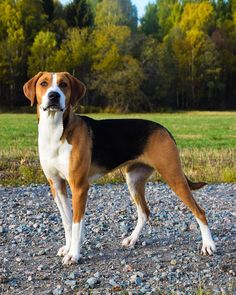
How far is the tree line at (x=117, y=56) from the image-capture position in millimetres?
58594

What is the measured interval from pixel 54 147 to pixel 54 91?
0.70 meters

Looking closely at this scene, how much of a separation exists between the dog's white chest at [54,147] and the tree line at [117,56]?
49991 millimetres

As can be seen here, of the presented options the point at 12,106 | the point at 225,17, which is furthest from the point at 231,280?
the point at 225,17

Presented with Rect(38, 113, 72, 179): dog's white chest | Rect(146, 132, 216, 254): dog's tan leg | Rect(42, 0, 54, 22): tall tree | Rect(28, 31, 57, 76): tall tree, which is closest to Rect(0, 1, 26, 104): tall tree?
Rect(28, 31, 57, 76): tall tree

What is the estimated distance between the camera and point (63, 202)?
6.50 metres

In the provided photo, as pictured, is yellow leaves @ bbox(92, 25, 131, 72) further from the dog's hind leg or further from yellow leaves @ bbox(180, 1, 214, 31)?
the dog's hind leg

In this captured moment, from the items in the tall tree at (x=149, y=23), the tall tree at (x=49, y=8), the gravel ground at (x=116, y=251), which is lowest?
the gravel ground at (x=116, y=251)

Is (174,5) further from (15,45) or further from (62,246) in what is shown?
(62,246)

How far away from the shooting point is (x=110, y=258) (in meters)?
6.46

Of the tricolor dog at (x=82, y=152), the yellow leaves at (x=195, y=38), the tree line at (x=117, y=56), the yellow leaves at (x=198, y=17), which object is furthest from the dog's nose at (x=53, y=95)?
the yellow leaves at (x=198, y=17)

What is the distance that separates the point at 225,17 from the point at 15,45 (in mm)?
37071

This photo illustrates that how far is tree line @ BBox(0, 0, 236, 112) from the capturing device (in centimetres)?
5859

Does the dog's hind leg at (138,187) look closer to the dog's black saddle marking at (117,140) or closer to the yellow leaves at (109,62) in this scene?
the dog's black saddle marking at (117,140)

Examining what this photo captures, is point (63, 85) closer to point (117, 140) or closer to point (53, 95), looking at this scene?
point (53, 95)
